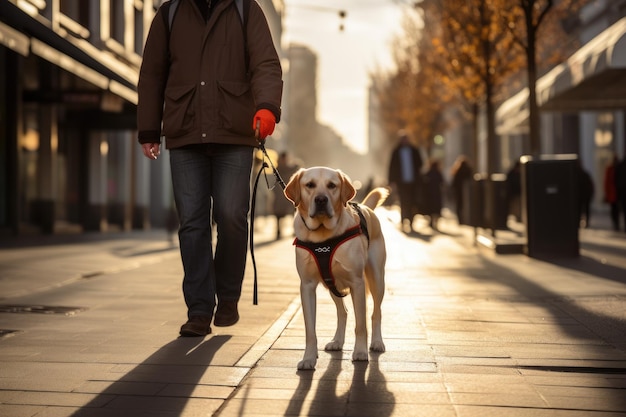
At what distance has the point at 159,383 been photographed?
4762mm

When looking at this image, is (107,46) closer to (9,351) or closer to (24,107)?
(24,107)

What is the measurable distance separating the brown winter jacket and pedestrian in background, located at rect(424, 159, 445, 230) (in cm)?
1837

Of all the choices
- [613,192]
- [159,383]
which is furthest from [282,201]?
[159,383]

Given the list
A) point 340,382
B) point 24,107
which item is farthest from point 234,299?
point 24,107

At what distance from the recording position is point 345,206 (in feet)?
18.5

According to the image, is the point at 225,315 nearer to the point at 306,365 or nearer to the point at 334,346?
the point at 334,346

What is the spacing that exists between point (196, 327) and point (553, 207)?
26.3 feet

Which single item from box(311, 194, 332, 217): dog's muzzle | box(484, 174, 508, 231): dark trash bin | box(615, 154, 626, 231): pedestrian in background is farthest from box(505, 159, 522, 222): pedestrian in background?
box(311, 194, 332, 217): dog's muzzle

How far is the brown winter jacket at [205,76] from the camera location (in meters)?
6.42

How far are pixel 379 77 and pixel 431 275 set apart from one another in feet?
195

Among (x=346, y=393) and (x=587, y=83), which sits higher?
(x=587, y=83)

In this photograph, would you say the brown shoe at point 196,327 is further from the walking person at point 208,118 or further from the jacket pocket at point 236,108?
the jacket pocket at point 236,108

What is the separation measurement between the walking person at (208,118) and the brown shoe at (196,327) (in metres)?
0.04

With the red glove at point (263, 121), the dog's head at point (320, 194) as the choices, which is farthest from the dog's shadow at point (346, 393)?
the red glove at point (263, 121)
